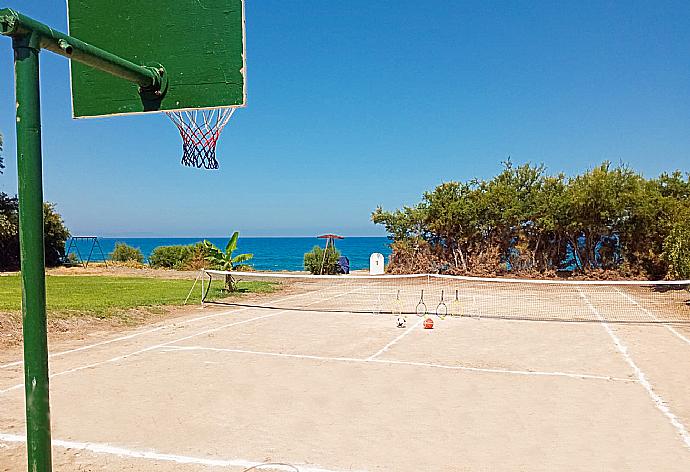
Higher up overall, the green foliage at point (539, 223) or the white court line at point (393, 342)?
the green foliage at point (539, 223)

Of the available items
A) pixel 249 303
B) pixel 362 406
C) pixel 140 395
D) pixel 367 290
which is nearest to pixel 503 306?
pixel 367 290

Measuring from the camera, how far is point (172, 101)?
3688 millimetres

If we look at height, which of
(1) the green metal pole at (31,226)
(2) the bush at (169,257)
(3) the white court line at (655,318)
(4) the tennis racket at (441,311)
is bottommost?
(3) the white court line at (655,318)

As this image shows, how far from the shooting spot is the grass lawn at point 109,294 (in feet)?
47.0

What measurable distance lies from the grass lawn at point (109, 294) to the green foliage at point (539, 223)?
8449 millimetres

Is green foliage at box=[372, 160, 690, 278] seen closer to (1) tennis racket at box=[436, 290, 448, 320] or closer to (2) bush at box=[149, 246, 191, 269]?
(1) tennis racket at box=[436, 290, 448, 320]

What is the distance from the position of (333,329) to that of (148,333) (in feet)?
13.4

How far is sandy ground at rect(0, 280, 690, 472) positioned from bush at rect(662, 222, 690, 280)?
711 centimetres

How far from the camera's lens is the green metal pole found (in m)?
2.80

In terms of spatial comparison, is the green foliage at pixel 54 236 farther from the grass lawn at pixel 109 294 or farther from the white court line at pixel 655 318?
the white court line at pixel 655 318

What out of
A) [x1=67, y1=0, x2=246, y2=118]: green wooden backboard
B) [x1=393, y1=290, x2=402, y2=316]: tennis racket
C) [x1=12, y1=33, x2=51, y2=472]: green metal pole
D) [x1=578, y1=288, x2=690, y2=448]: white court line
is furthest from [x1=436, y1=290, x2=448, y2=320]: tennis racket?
[x1=12, y1=33, x2=51, y2=472]: green metal pole

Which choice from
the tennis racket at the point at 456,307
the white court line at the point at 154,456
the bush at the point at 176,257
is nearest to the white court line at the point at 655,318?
the tennis racket at the point at 456,307

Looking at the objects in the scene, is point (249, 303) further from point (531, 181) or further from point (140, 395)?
point (531, 181)

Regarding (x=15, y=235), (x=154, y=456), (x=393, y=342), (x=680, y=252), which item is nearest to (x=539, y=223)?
(x=680, y=252)
